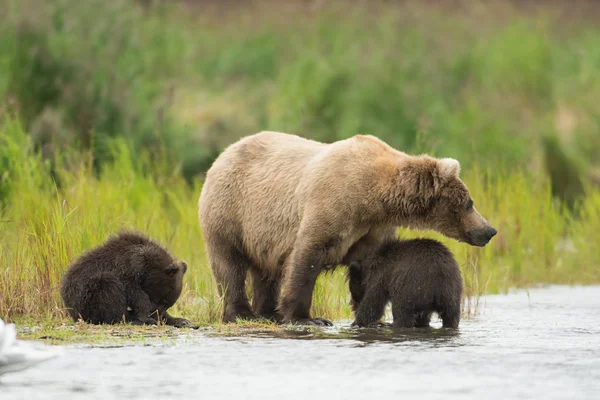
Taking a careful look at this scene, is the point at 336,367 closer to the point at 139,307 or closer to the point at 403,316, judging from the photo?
the point at 403,316

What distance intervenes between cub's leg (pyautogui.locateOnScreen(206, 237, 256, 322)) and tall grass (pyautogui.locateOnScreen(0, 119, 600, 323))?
0.44 ft

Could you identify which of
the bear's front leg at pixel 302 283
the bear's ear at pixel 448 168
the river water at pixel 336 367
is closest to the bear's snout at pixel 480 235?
the bear's ear at pixel 448 168

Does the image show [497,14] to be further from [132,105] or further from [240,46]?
[132,105]

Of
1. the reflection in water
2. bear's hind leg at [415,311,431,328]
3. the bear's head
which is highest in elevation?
the bear's head

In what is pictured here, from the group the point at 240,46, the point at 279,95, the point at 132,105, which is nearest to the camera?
the point at 132,105

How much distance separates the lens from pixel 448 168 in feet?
29.5

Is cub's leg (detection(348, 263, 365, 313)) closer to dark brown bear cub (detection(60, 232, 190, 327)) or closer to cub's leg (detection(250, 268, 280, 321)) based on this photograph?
cub's leg (detection(250, 268, 280, 321))

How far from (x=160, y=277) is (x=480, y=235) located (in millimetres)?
2502

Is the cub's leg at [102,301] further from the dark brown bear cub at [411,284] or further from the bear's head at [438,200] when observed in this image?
the bear's head at [438,200]

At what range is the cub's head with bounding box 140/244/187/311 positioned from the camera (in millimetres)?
8898

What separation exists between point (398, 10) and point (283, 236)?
14.4 m

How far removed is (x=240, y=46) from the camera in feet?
74.8

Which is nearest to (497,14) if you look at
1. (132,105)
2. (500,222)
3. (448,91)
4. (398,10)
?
(398,10)

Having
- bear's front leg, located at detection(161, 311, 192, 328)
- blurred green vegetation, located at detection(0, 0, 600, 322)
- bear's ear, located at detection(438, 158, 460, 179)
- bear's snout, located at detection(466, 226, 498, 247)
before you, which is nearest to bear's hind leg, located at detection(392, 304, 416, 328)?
bear's snout, located at detection(466, 226, 498, 247)
